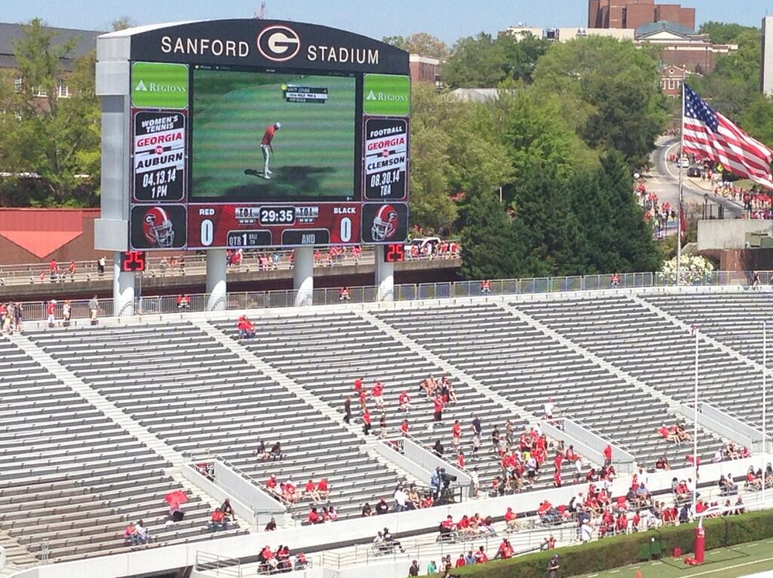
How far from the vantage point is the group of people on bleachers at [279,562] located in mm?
37875

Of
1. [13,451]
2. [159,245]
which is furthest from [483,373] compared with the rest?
[13,451]

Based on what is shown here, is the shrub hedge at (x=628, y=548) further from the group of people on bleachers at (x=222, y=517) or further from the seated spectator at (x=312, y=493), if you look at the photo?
the group of people on bleachers at (x=222, y=517)

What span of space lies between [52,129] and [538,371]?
24.2m

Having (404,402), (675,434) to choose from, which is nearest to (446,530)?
(404,402)

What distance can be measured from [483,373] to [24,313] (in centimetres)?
1244

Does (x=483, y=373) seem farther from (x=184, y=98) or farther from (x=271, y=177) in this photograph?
(x=184, y=98)

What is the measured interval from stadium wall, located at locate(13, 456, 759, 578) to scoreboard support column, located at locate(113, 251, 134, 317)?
34.0ft

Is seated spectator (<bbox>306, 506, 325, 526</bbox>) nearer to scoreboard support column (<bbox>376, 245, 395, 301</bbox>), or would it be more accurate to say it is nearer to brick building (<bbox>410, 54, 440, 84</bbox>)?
scoreboard support column (<bbox>376, 245, 395, 301</bbox>)

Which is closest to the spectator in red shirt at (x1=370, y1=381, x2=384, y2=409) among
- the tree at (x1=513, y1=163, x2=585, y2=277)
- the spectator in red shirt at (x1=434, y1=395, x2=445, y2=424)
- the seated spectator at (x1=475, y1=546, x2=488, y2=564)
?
the spectator in red shirt at (x1=434, y1=395, x2=445, y2=424)

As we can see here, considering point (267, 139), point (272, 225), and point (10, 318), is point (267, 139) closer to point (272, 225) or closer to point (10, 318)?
point (272, 225)

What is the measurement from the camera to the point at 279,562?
125 feet

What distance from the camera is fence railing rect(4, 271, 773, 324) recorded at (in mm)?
48875

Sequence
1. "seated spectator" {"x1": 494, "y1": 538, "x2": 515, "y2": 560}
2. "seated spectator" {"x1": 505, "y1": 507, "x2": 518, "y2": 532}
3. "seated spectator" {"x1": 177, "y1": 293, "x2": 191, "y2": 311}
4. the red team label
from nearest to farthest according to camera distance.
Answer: "seated spectator" {"x1": 494, "y1": 538, "x2": 515, "y2": 560}, "seated spectator" {"x1": 505, "y1": 507, "x2": 518, "y2": 532}, the red team label, "seated spectator" {"x1": 177, "y1": 293, "x2": 191, "y2": 311}

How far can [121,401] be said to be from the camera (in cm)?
4384
